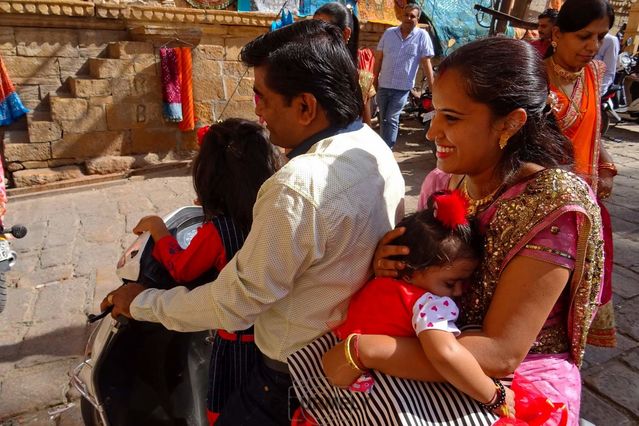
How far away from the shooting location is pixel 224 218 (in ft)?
4.99

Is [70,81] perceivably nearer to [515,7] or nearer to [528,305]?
[528,305]

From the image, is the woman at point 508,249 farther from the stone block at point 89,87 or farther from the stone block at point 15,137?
the stone block at point 15,137

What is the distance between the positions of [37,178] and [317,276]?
5.62m

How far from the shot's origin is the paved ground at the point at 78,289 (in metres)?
2.48

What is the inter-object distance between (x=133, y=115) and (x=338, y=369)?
19.2 feet

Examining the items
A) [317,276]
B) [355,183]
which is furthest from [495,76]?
[317,276]

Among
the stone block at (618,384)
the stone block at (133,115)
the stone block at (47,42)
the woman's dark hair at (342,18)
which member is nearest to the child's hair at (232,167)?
the stone block at (618,384)

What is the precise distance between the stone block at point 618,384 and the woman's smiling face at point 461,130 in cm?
191

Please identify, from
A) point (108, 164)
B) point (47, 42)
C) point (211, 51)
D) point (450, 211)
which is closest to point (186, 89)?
point (211, 51)

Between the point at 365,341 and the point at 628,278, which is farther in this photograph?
the point at 628,278

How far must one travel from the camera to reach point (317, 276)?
1192 mm

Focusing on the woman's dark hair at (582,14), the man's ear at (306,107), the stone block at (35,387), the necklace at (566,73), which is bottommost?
the stone block at (35,387)

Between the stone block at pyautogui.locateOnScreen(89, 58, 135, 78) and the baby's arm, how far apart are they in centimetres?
592

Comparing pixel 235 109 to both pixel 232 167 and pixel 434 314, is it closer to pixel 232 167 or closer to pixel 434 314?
pixel 232 167
